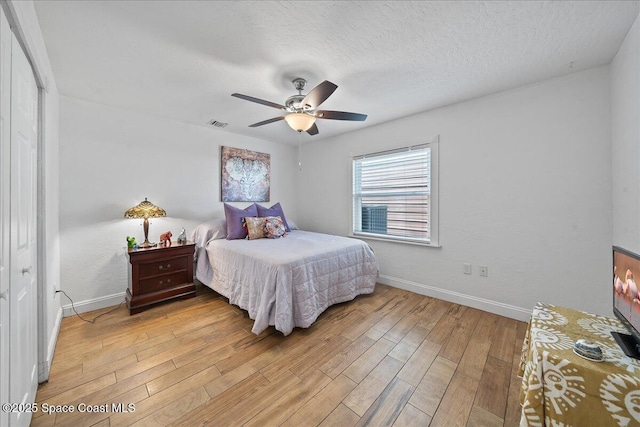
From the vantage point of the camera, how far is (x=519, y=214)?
243 cm

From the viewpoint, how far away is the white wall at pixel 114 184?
2.61 m

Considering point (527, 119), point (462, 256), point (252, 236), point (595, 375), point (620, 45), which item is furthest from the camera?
point (252, 236)

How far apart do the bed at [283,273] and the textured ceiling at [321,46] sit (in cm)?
167

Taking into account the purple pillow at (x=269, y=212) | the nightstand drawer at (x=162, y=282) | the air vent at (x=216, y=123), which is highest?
the air vent at (x=216, y=123)

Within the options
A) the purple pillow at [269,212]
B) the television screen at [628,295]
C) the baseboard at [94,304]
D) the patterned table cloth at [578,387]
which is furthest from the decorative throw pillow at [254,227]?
the television screen at [628,295]

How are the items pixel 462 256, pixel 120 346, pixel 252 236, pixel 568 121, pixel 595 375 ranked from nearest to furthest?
pixel 595 375 < pixel 120 346 < pixel 568 121 < pixel 462 256 < pixel 252 236

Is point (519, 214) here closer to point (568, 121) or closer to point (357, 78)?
point (568, 121)

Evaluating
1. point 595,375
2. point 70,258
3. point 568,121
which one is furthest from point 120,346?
point 568,121

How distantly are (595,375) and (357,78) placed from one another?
2.42 metres

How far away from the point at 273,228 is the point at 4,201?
245cm

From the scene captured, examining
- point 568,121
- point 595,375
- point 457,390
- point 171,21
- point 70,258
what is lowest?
point 457,390

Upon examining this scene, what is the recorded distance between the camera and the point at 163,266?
2844 millimetres

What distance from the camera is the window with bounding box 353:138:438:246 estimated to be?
10.0 feet

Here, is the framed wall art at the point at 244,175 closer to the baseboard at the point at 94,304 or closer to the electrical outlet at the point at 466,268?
the baseboard at the point at 94,304
